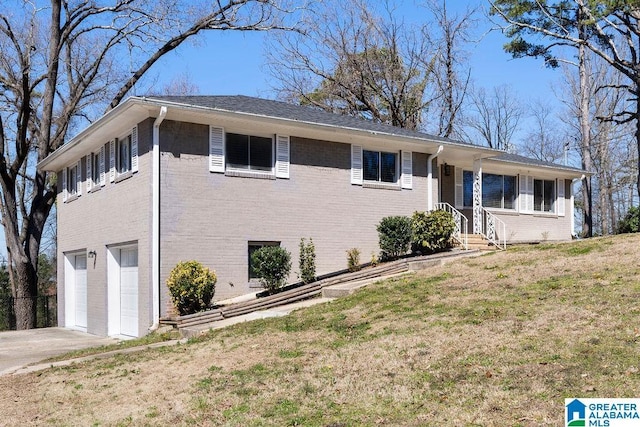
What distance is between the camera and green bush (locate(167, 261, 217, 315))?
13742 mm

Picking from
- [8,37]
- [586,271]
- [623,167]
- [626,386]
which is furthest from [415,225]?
[623,167]

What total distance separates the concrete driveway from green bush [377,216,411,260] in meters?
7.12

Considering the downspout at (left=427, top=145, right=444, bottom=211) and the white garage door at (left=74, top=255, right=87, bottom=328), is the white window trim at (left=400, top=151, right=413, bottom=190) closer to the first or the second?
the downspout at (left=427, top=145, right=444, bottom=211)

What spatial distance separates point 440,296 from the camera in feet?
37.1

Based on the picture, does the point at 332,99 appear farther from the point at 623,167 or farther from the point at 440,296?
the point at 440,296

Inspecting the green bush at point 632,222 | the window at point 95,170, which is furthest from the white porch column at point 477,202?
the window at point 95,170

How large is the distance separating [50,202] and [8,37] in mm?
6602

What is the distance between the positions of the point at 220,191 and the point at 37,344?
611cm

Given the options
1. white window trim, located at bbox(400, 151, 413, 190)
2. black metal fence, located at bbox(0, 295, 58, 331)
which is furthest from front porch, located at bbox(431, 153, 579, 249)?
black metal fence, located at bbox(0, 295, 58, 331)

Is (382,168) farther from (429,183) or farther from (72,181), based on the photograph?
(72,181)

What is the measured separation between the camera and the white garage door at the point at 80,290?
2034 centimetres

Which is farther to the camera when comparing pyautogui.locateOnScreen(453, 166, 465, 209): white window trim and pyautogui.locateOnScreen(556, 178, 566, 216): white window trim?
pyautogui.locateOnScreen(556, 178, 566, 216): white window trim

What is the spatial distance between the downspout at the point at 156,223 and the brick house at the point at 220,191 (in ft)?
0.08

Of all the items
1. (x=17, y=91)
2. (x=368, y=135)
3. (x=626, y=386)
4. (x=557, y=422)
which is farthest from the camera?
(x=17, y=91)
